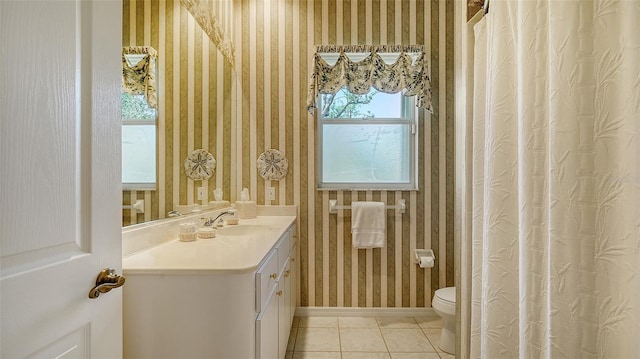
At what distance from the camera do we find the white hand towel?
241cm

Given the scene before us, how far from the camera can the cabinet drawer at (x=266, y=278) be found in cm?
112

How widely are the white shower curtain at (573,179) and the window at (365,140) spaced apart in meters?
1.72

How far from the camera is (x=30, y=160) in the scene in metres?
0.58

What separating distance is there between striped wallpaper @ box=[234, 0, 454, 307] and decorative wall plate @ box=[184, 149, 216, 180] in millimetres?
470

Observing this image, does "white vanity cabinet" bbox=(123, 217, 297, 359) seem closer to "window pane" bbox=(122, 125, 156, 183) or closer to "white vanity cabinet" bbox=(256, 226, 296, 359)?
"white vanity cabinet" bbox=(256, 226, 296, 359)

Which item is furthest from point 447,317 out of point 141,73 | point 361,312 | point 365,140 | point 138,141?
point 141,73

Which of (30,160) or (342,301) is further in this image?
(342,301)

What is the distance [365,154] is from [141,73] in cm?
175

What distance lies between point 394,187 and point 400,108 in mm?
681

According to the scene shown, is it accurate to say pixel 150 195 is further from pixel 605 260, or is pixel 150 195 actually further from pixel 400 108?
pixel 400 108

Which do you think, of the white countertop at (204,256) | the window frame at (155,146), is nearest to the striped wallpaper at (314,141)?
the white countertop at (204,256)

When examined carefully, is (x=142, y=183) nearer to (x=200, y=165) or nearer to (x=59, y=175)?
(x=200, y=165)

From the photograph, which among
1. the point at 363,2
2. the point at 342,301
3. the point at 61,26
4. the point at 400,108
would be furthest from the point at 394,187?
the point at 61,26

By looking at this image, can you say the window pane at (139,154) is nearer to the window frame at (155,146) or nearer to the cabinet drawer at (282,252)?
the window frame at (155,146)
